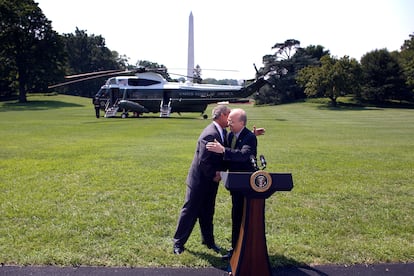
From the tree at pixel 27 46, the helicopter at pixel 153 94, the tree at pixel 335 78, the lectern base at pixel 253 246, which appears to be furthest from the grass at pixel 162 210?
the tree at pixel 335 78

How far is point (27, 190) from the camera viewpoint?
777cm

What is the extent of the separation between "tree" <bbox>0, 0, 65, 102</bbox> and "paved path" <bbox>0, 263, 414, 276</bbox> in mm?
59076

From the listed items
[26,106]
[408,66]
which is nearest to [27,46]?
[26,106]

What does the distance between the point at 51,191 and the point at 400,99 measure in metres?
70.9

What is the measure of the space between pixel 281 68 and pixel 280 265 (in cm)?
7669

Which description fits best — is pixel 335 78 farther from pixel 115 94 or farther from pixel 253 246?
pixel 253 246

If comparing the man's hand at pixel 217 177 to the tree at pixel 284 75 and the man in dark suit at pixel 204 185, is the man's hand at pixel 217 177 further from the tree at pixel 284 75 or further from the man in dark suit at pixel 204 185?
the tree at pixel 284 75

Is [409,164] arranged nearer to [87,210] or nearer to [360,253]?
[360,253]

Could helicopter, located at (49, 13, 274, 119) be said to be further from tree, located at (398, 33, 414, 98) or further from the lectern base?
tree, located at (398, 33, 414, 98)

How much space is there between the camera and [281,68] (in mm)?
78375

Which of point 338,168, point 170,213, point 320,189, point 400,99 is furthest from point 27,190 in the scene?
point 400,99

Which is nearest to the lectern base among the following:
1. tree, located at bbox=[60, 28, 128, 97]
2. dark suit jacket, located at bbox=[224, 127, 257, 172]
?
dark suit jacket, located at bbox=[224, 127, 257, 172]

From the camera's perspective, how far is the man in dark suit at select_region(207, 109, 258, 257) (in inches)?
172

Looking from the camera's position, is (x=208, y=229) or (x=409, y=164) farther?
(x=409, y=164)
